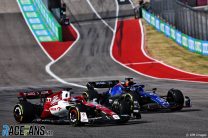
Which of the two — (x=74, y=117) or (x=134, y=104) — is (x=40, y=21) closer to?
(x=134, y=104)

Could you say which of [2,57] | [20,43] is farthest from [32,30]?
[2,57]

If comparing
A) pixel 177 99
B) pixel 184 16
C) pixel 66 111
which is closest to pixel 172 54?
pixel 184 16

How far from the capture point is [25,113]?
53.6ft

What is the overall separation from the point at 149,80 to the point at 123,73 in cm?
371

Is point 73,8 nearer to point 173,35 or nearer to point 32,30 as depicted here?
point 32,30

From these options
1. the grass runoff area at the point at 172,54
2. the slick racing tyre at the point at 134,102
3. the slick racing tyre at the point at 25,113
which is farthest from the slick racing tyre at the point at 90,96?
the grass runoff area at the point at 172,54

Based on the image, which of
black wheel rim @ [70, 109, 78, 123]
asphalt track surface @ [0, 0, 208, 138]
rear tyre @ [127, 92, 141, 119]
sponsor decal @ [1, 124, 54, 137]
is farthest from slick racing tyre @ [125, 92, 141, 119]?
sponsor decal @ [1, 124, 54, 137]

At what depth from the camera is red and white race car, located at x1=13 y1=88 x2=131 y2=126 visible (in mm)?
15133

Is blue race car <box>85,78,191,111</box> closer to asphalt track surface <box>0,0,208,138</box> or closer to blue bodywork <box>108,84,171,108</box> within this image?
blue bodywork <box>108,84,171,108</box>

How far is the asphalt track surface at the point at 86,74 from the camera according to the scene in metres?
14.4

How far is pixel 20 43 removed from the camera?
46.7m

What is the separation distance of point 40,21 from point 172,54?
16067 millimetres

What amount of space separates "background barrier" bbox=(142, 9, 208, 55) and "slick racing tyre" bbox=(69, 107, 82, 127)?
25407mm

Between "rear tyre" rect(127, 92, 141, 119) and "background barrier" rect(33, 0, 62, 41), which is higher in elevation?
"background barrier" rect(33, 0, 62, 41)
